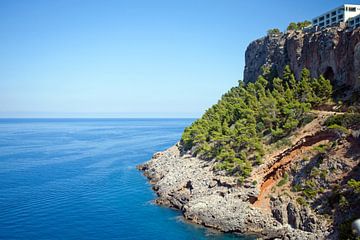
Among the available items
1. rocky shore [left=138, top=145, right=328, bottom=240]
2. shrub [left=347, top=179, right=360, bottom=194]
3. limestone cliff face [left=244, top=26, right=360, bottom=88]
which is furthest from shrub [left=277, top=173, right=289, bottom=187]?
limestone cliff face [left=244, top=26, right=360, bottom=88]

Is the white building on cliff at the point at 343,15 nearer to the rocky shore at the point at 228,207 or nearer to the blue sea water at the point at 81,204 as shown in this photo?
the rocky shore at the point at 228,207

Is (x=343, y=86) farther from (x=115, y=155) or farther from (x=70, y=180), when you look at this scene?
(x=115, y=155)

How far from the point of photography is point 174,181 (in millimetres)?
61750

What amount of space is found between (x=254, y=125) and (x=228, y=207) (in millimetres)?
19311

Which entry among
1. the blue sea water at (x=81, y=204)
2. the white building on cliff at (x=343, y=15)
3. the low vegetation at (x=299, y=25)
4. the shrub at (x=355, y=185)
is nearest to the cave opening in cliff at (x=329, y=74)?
the white building on cliff at (x=343, y=15)

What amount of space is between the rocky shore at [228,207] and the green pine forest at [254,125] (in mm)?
2904

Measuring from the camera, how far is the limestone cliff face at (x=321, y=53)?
6044 centimetres

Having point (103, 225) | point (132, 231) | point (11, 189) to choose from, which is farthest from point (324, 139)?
point (11, 189)

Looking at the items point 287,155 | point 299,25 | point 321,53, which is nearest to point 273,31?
point 299,25

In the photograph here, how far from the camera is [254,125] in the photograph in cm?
6094

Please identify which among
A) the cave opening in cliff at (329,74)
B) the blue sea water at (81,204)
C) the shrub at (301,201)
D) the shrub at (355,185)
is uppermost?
the cave opening in cliff at (329,74)

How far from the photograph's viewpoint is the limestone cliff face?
60.4 m

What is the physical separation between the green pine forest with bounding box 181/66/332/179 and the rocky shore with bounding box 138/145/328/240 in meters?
2.90

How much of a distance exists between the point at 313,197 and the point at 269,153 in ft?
38.8
